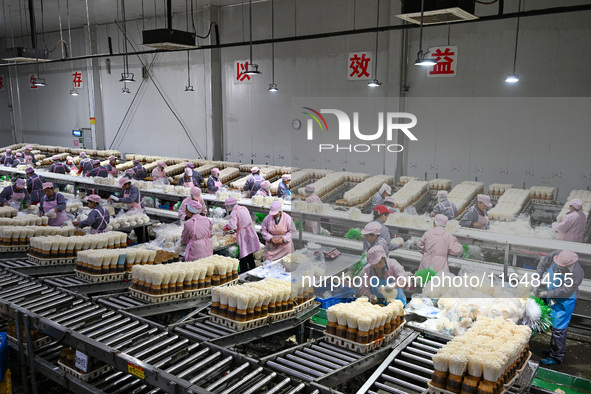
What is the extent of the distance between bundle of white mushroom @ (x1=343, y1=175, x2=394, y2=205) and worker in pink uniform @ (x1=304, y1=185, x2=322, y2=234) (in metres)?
0.75

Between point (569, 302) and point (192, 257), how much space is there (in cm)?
494

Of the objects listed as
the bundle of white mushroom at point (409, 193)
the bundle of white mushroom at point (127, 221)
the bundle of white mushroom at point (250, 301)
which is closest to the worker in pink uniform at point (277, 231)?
the bundle of white mushroom at point (409, 193)

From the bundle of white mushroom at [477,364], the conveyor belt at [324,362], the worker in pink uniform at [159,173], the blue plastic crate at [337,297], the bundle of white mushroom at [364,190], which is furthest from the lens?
the worker in pink uniform at [159,173]

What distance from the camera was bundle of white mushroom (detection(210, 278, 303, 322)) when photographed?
3811 mm

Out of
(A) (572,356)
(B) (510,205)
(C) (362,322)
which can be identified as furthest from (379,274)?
(B) (510,205)

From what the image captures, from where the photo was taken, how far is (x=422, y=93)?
10539 mm

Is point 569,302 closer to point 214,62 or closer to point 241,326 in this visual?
point 241,326

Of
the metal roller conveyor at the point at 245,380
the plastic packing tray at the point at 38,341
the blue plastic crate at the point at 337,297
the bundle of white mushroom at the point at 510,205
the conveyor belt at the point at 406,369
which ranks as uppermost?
the bundle of white mushroom at the point at 510,205

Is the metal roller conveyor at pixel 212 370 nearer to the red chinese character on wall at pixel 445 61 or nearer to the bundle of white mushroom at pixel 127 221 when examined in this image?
the bundle of white mushroom at pixel 127 221

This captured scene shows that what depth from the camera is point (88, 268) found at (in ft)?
15.9

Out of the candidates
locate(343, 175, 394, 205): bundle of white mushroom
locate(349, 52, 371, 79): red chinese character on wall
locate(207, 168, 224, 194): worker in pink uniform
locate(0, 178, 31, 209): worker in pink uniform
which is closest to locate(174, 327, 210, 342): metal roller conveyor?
locate(343, 175, 394, 205): bundle of white mushroom

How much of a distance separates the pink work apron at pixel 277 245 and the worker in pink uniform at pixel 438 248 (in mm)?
2088

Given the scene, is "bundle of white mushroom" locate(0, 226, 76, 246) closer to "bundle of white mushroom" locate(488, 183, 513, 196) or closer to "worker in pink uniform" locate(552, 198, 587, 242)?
"worker in pink uniform" locate(552, 198, 587, 242)

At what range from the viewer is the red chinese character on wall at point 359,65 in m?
11.2
